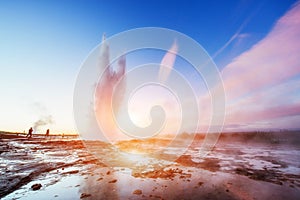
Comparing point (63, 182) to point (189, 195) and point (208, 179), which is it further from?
point (208, 179)

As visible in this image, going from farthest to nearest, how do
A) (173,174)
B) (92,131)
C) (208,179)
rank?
(92,131) < (173,174) < (208,179)

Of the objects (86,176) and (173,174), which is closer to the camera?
(86,176)

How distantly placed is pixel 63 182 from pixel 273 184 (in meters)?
12.7

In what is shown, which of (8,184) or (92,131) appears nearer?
(8,184)

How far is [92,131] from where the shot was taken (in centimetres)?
7331

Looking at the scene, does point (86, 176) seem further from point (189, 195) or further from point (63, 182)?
point (189, 195)

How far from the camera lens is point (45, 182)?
9.20 m

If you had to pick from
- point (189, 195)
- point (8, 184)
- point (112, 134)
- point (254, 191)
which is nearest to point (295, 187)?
point (254, 191)

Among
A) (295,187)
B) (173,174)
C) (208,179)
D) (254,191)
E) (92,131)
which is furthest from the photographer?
(92,131)

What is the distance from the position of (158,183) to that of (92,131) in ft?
231

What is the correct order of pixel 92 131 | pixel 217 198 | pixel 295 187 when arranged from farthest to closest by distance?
→ pixel 92 131
pixel 295 187
pixel 217 198

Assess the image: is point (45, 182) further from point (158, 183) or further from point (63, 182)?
point (158, 183)

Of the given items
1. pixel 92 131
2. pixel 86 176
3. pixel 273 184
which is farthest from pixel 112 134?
pixel 273 184

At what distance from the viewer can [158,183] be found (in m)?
9.33
